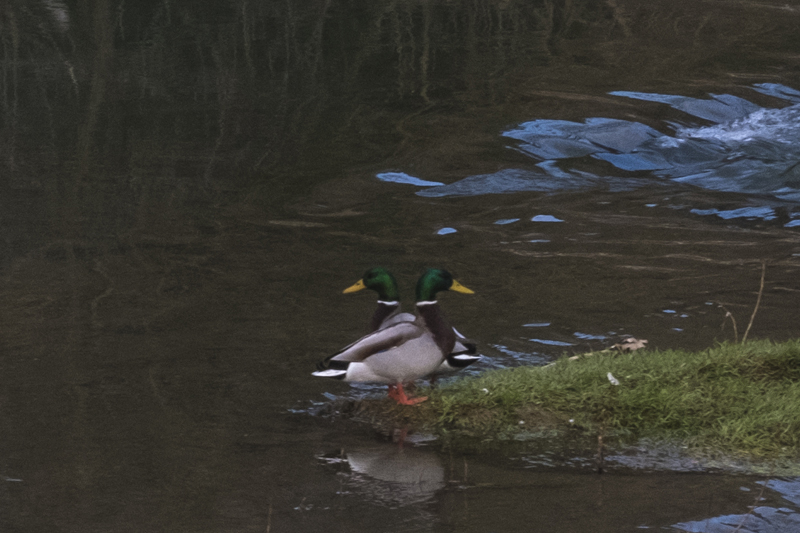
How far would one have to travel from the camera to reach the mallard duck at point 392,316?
6223 millimetres

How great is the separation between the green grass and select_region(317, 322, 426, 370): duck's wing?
399 millimetres

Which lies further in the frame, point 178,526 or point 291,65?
point 291,65

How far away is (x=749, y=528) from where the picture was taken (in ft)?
15.2

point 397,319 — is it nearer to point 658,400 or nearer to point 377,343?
point 377,343

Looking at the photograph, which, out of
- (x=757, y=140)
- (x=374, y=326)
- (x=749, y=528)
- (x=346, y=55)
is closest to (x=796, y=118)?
(x=757, y=140)

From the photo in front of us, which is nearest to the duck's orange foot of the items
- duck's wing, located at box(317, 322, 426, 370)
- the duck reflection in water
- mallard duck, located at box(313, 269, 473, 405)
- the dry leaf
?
mallard duck, located at box(313, 269, 473, 405)

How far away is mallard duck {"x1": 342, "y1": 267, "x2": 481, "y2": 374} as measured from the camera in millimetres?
6223

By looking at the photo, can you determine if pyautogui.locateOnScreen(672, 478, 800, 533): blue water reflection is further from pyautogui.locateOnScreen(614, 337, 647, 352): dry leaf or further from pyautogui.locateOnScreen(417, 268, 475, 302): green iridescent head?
pyautogui.locateOnScreen(614, 337, 647, 352): dry leaf

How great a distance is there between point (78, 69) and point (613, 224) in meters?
9.57

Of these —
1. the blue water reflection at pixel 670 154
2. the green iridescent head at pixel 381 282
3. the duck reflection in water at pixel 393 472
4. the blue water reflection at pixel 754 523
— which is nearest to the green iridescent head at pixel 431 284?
the green iridescent head at pixel 381 282

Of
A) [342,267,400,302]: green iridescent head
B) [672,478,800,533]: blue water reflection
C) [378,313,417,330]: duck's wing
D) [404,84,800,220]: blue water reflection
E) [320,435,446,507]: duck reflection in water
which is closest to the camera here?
[672,478,800,533]: blue water reflection

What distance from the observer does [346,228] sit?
10789 millimetres

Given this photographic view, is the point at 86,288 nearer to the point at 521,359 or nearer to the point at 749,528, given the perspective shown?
the point at 521,359

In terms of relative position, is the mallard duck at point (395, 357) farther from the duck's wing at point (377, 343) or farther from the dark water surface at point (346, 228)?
the dark water surface at point (346, 228)
